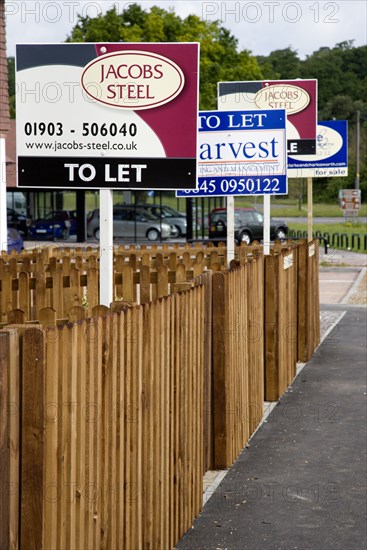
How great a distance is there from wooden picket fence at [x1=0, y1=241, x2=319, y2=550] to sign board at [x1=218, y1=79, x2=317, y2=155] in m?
7.25

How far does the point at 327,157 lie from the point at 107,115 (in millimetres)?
15295

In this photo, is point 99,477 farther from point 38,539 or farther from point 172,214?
point 172,214

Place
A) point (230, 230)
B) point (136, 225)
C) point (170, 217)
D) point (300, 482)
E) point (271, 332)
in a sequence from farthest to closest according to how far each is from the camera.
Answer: point (170, 217) → point (136, 225) → point (230, 230) → point (271, 332) → point (300, 482)

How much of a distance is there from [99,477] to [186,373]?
1858 mm

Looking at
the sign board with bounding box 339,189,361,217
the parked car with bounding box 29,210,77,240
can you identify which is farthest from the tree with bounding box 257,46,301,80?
the parked car with bounding box 29,210,77,240

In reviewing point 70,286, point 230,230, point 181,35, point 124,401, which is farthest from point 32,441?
point 181,35

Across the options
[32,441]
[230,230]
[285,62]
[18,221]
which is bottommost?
[18,221]

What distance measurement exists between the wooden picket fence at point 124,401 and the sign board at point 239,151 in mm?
2270

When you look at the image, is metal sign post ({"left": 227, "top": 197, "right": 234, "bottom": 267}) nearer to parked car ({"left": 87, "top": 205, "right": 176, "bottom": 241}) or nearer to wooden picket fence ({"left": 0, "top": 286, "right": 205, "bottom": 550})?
wooden picket fence ({"left": 0, "top": 286, "right": 205, "bottom": 550})

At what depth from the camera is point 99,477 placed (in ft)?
17.4

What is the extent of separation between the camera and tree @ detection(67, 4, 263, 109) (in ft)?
208

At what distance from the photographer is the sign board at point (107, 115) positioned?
773cm

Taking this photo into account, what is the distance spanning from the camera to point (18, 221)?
157 ft

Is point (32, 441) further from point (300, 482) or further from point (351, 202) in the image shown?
point (351, 202)
